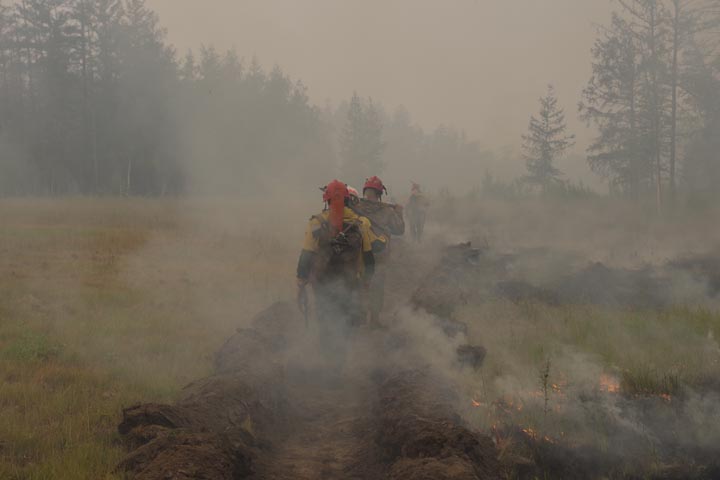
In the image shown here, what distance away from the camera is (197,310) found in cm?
1043

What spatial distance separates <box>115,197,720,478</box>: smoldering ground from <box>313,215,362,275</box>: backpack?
1.01 meters

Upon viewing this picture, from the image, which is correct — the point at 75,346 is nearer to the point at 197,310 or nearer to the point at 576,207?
the point at 197,310

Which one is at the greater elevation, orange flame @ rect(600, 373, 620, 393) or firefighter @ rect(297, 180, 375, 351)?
firefighter @ rect(297, 180, 375, 351)

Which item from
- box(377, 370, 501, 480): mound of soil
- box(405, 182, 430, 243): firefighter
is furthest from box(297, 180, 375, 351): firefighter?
box(405, 182, 430, 243): firefighter

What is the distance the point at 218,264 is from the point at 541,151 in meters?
34.2

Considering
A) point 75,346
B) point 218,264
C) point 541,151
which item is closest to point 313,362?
point 75,346

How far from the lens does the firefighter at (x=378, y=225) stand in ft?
29.9

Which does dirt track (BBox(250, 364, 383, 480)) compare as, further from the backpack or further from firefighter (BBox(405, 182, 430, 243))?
firefighter (BBox(405, 182, 430, 243))

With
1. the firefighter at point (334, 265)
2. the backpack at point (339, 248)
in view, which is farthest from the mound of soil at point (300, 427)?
the backpack at point (339, 248)

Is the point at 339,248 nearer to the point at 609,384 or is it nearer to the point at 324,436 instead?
the point at 324,436

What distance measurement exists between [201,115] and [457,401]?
4405 centimetres

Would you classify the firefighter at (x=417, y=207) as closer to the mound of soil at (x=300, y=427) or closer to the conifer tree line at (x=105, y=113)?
the mound of soil at (x=300, y=427)

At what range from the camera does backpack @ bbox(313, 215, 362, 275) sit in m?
7.14

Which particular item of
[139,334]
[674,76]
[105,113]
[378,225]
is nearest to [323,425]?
[139,334]
